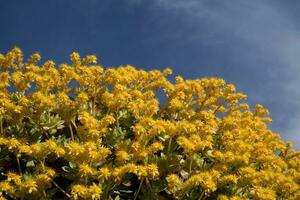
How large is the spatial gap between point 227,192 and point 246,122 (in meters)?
2.02

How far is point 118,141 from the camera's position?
25.2 ft

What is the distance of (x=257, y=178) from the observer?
811 cm

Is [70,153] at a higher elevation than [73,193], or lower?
higher

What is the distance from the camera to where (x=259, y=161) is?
8.98 metres

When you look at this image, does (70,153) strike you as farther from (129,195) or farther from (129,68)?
(129,68)

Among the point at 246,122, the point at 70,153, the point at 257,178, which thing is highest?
the point at 246,122

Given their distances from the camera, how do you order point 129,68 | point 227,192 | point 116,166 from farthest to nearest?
1. point 129,68
2. point 227,192
3. point 116,166

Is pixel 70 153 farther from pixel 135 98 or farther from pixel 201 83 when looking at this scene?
pixel 201 83

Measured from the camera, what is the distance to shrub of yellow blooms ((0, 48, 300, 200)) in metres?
7.07

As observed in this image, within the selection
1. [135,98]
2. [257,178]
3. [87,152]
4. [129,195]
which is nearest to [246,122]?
[257,178]

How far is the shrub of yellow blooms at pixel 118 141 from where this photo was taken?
7.07 m

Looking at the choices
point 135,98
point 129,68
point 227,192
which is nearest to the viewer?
point 227,192

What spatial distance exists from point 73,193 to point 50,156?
41.5 inches

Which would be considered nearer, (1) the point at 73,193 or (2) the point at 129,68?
(1) the point at 73,193
